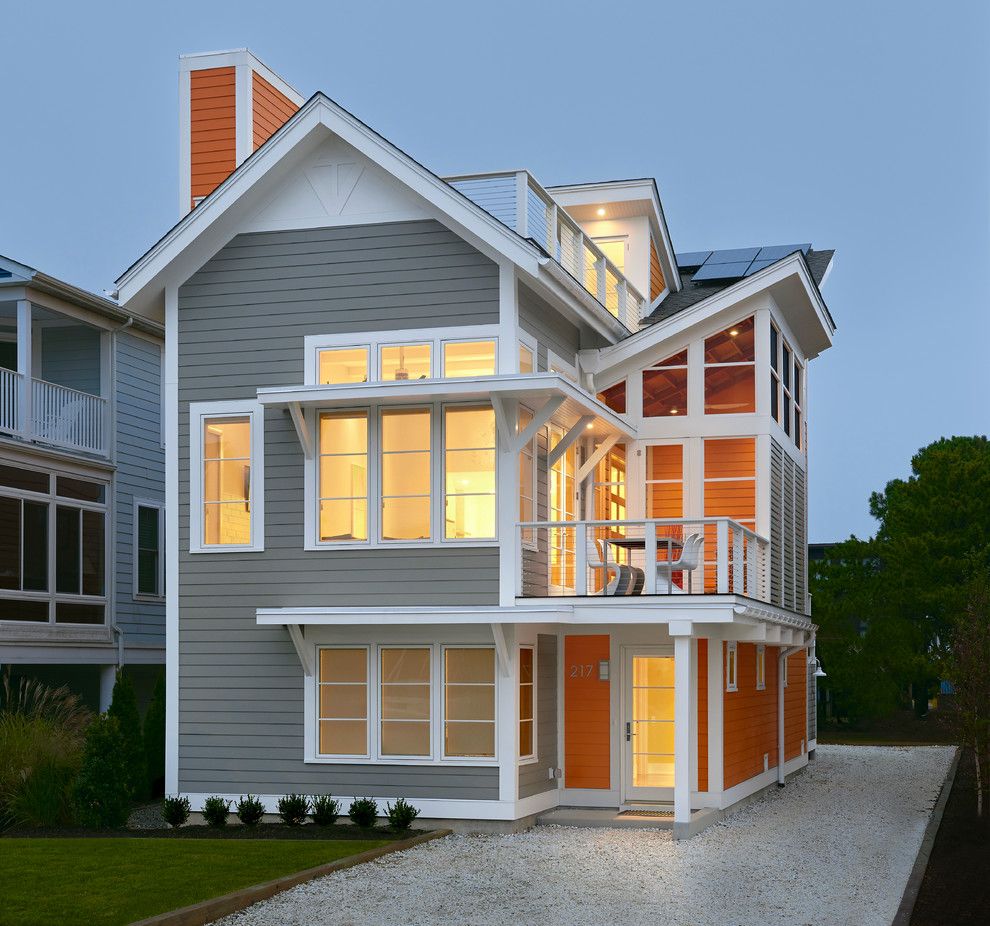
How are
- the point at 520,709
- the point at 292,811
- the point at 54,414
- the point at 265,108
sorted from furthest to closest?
1. the point at 54,414
2. the point at 265,108
3. the point at 520,709
4. the point at 292,811

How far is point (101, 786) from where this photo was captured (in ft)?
51.6

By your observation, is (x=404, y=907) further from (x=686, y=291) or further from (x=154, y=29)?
(x=154, y=29)

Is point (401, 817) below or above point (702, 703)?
below

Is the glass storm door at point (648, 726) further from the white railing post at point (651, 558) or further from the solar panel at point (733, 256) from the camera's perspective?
Answer: the solar panel at point (733, 256)

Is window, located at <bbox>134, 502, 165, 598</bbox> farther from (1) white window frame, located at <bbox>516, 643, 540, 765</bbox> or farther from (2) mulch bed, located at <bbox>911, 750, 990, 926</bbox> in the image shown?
(2) mulch bed, located at <bbox>911, 750, 990, 926</bbox>

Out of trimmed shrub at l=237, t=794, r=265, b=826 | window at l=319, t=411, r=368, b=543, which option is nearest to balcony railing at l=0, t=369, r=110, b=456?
window at l=319, t=411, r=368, b=543

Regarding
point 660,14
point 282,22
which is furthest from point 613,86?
point 282,22

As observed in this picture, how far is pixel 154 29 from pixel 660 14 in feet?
161

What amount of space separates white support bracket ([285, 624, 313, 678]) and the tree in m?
8.52

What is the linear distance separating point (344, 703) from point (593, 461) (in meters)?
4.89

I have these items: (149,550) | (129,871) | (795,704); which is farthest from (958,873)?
(149,550)

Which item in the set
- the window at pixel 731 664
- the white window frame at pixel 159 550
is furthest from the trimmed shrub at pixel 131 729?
the window at pixel 731 664

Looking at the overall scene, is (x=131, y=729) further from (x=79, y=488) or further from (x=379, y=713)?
(x=79, y=488)

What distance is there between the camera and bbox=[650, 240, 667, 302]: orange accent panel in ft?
74.1
